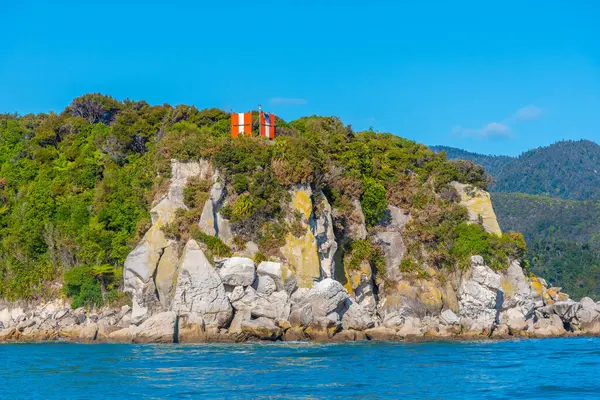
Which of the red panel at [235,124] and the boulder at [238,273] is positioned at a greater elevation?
the red panel at [235,124]

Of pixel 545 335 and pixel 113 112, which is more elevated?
pixel 113 112

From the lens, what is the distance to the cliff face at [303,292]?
33.0m

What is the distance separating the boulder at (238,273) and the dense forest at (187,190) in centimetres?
187

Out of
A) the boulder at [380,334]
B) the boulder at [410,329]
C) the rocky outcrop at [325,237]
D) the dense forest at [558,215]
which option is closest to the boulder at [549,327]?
the boulder at [410,329]

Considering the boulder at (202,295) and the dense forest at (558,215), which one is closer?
the boulder at (202,295)

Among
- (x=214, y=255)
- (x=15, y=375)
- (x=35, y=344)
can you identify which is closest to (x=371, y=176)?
(x=214, y=255)

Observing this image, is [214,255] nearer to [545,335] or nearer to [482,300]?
[482,300]

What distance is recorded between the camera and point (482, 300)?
128 feet

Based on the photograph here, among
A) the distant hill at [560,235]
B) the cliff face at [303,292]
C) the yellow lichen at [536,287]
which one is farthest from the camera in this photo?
the distant hill at [560,235]

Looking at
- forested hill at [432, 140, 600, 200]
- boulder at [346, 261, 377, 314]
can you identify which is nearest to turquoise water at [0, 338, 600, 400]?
boulder at [346, 261, 377, 314]

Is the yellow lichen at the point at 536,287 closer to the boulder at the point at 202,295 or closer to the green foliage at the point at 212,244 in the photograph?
the green foliage at the point at 212,244

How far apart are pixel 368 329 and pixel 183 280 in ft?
27.6

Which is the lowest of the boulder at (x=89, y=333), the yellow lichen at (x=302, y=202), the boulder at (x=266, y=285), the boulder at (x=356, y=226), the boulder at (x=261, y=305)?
the boulder at (x=89, y=333)

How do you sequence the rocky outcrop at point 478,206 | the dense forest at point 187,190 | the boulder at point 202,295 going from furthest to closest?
the rocky outcrop at point 478,206 < the dense forest at point 187,190 < the boulder at point 202,295
